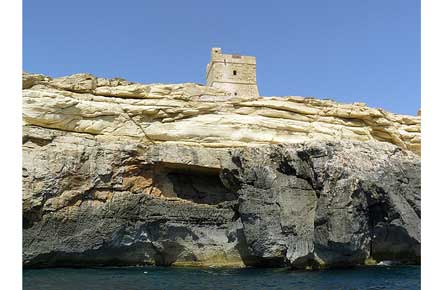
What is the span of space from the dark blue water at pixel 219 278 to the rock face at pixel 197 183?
147cm

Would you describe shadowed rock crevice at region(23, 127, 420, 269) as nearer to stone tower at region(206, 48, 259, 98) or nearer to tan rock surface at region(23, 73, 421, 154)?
tan rock surface at region(23, 73, 421, 154)

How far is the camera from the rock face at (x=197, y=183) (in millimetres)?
20922

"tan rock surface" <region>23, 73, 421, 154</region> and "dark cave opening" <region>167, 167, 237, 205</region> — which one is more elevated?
"tan rock surface" <region>23, 73, 421, 154</region>

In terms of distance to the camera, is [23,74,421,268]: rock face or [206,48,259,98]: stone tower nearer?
[23,74,421,268]: rock face

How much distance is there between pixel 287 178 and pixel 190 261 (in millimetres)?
6245

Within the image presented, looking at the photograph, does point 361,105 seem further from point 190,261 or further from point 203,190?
point 190,261

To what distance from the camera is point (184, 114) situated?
84.2ft

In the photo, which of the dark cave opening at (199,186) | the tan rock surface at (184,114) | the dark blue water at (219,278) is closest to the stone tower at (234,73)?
the tan rock surface at (184,114)

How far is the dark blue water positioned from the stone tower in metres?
19.8

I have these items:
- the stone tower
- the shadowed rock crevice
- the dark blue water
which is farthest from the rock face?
the stone tower

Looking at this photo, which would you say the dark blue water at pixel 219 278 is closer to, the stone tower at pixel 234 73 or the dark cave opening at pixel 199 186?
the dark cave opening at pixel 199 186

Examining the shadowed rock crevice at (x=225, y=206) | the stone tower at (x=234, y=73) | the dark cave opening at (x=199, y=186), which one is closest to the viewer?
the shadowed rock crevice at (x=225, y=206)

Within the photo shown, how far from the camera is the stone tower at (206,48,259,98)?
38.3m
